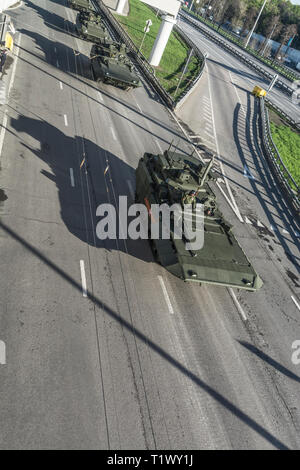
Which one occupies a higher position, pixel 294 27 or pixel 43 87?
pixel 294 27

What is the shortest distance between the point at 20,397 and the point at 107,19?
6347 cm

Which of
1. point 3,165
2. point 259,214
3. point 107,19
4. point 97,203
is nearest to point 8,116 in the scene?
point 3,165

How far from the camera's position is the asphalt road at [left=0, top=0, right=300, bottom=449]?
8.68m

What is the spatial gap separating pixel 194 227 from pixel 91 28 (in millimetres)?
31774

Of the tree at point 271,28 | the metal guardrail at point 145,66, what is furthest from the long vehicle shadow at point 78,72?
the tree at point 271,28

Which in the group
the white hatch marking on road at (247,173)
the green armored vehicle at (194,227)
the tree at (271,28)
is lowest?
the white hatch marking on road at (247,173)

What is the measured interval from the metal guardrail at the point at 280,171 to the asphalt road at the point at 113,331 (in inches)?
238

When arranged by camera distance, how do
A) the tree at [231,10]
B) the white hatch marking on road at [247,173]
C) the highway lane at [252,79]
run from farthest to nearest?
the tree at [231,10] → the highway lane at [252,79] → the white hatch marking on road at [247,173]

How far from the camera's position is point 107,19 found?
189 feet

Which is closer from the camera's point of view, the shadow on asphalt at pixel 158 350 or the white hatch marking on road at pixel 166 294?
the shadow on asphalt at pixel 158 350

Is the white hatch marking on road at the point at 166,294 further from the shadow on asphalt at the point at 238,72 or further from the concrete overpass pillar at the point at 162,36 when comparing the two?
the shadow on asphalt at the point at 238,72

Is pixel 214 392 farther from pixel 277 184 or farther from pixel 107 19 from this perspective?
pixel 107 19

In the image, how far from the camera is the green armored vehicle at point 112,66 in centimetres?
2778

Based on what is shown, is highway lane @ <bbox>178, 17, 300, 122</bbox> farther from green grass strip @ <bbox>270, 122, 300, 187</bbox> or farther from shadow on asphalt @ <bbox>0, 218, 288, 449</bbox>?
shadow on asphalt @ <bbox>0, 218, 288, 449</bbox>
